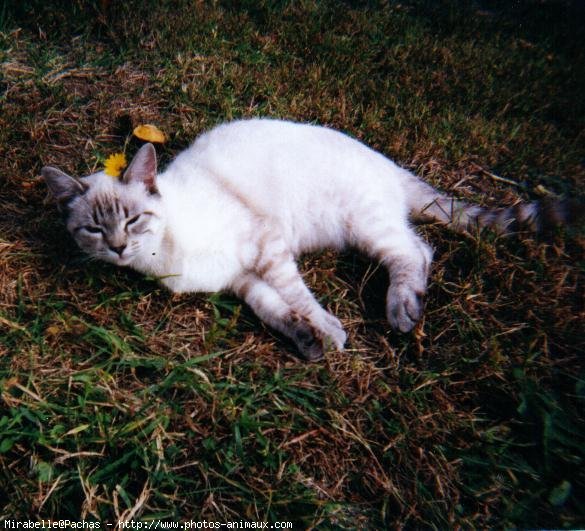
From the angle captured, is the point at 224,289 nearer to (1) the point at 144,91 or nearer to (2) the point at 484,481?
(2) the point at 484,481

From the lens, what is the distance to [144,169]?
2082mm

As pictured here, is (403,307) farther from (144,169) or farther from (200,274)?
(144,169)

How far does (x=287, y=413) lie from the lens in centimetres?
173

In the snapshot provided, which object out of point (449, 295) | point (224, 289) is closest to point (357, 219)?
point (449, 295)

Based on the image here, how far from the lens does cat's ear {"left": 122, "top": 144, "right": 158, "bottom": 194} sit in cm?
203

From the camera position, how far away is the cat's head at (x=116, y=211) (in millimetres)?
1999

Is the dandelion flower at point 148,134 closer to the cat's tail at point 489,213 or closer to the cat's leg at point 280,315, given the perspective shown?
the cat's leg at point 280,315

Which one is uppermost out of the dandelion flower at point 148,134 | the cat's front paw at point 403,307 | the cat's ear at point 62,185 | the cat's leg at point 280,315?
the cat's ear at point 62,185

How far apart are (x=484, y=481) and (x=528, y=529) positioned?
185 mm

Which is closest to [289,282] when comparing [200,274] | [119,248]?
[200,274]

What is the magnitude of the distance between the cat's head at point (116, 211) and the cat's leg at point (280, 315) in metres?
0.49

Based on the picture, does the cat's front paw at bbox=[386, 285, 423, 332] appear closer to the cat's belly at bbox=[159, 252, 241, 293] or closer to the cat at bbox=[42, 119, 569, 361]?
the cat at bbox=[42, 119, 569, 361]

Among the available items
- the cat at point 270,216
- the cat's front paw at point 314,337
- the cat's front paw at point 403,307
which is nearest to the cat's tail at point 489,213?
the cat at point 270,216

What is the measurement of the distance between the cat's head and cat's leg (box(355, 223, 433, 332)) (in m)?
1.13
